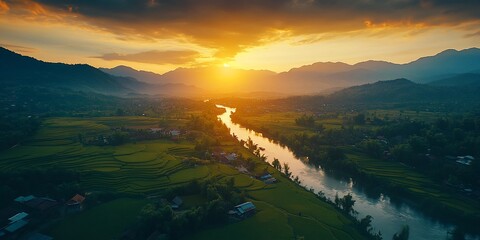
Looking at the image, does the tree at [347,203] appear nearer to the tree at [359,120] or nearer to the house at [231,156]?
the house at [231,156]

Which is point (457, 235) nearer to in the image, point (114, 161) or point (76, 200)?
point (76, 200)

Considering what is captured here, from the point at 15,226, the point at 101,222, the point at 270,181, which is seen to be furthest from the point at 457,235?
the point at 15,226

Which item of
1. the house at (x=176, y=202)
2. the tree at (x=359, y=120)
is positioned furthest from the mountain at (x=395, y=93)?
the house at (x=176, y=202)

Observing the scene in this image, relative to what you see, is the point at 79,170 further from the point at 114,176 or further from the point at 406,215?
the point at 406,215

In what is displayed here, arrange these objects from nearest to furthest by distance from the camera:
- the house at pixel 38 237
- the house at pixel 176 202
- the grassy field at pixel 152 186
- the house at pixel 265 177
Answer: the house at pixel 38 237 → the grassy field at pixel 152 186 → the house at pixel 176 202 → the house at pixel 265 177

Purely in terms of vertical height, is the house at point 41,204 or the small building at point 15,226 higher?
the house at point 41,204
